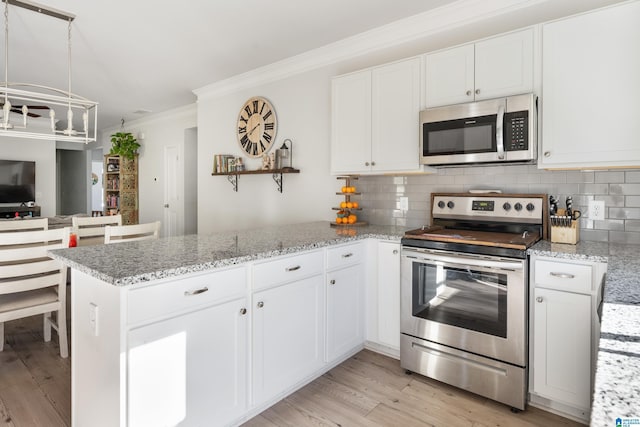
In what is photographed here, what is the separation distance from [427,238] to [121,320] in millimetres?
1724

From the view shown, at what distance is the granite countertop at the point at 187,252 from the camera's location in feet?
Result: 4.85

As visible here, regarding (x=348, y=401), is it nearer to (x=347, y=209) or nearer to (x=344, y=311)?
(x=344, y=311)

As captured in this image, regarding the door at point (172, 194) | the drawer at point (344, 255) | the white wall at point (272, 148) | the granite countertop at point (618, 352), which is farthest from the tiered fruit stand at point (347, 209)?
the door at point (172, 194)

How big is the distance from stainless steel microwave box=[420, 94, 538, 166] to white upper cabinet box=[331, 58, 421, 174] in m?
0.15

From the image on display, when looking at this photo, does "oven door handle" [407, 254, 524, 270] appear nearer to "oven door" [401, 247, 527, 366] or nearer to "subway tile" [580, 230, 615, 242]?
"oven door" [401, 247, 527, 366]

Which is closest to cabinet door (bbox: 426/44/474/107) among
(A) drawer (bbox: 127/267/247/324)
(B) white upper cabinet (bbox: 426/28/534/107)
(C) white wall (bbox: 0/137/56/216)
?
(B) white upper cabinet (bbox: 426/28/534/107)

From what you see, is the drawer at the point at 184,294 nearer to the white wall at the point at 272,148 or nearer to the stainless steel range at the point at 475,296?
the stainless steel range at the point at 475,296

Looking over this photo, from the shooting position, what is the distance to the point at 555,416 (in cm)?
204

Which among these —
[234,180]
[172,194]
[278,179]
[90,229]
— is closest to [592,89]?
[278,179]

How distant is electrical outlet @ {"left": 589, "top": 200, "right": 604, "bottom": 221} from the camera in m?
2.27

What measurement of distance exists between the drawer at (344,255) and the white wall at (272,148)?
0.98m

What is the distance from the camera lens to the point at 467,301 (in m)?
2.23

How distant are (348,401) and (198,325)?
3.51 ft

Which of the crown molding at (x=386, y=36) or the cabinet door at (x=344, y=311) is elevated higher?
the crown molding at (x=386, y=36)
